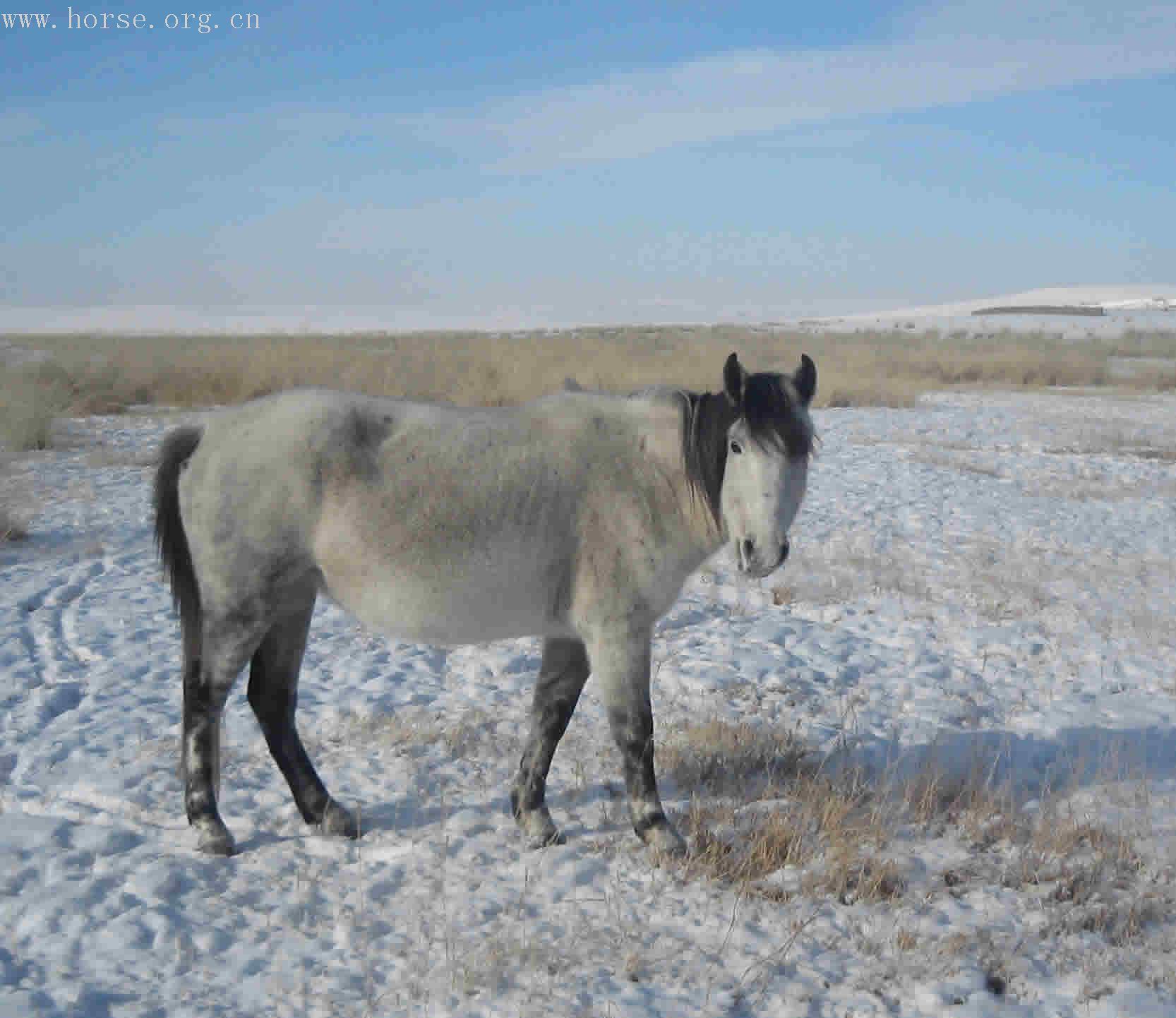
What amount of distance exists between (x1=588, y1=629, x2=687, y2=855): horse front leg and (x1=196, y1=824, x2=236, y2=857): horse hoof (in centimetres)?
168

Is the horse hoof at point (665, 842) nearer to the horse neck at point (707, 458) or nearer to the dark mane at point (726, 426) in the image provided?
the horse neck at point (707, 458)

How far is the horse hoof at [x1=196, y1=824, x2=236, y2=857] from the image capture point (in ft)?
13.3

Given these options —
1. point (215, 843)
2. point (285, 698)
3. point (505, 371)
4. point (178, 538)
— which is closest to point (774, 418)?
point (285, 698)

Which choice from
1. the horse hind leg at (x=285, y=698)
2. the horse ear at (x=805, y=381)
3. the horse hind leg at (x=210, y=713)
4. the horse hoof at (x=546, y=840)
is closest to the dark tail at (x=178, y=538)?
the horse hind leg at (x=210, y=713)

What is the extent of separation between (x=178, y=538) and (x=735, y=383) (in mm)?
2523

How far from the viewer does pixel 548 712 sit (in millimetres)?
4516

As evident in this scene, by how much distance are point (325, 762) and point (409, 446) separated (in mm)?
1876

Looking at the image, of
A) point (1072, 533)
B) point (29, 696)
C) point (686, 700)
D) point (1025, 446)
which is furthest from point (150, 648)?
point (1025, 446)

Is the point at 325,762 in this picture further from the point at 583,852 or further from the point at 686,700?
the point at 686,700

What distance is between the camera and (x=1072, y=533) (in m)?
10.7

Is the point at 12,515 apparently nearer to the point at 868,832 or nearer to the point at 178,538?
the point at 178,538

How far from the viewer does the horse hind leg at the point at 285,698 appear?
172 inches

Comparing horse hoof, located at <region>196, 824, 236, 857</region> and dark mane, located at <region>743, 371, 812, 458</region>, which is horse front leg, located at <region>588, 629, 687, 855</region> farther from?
horse hoof, located at <region>196, 824, 236, 857</region>

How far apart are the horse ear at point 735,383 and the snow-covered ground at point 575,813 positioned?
1941 millimetres
